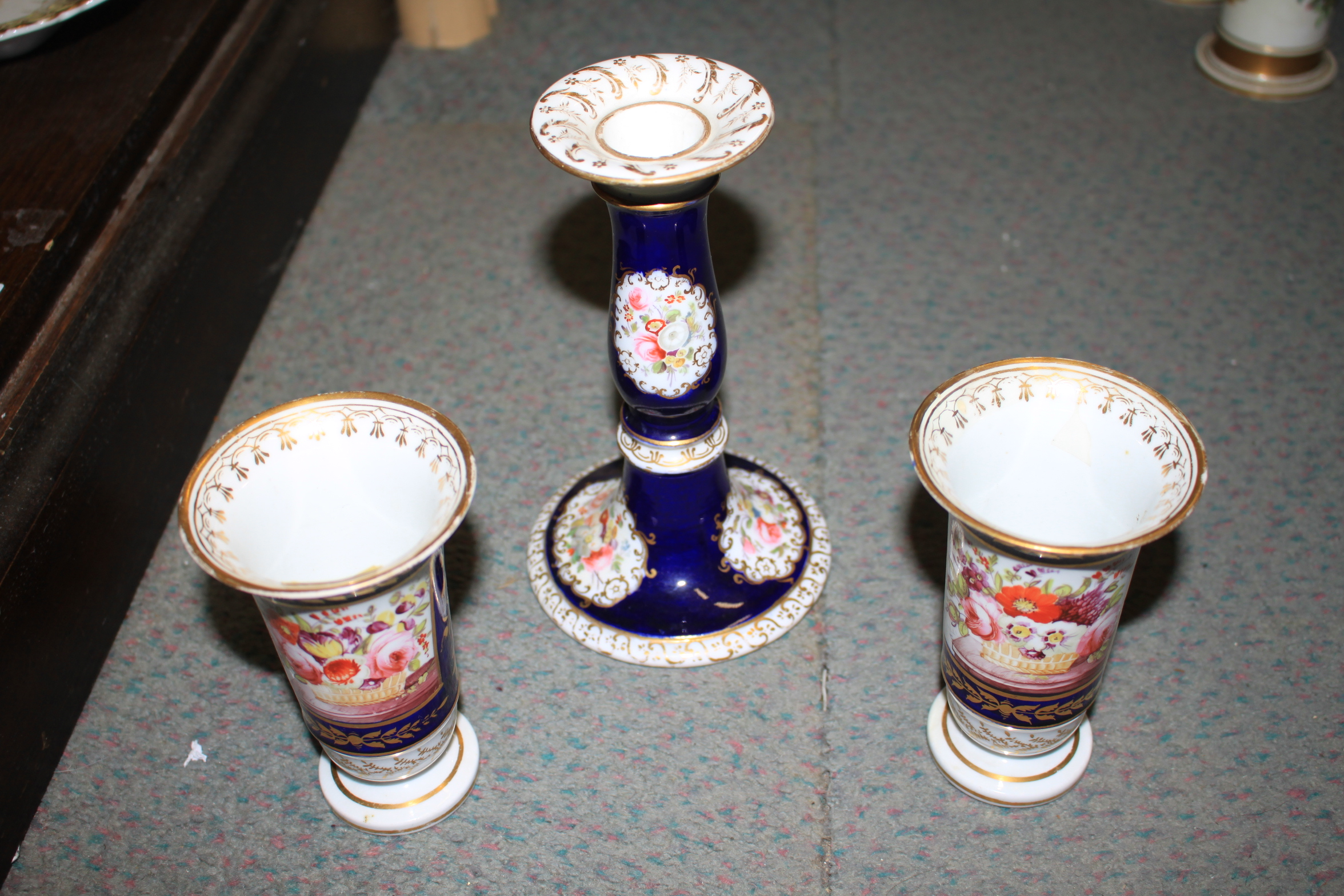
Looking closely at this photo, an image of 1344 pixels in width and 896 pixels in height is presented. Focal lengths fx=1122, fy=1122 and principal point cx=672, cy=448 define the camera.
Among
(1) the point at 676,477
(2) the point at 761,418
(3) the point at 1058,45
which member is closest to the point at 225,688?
(1) the point at 676,477

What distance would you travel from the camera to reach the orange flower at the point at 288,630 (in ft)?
2.46

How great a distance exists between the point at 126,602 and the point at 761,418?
679 mm

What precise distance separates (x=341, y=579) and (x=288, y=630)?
0.08m

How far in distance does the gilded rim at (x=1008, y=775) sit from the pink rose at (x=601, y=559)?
0.33m

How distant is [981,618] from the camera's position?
798mm

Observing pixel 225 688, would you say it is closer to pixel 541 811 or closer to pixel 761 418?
pixel 541 811

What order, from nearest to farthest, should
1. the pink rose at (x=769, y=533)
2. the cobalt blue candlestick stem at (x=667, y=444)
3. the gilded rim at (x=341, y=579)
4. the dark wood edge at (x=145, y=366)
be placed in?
the gilded rim at (x=341, y=579) → the cobalt blue candlestick stem at (x=667, y=444) → the dark wood edge at (x=145, y=366) → the pink rose at (x=769, y=533)

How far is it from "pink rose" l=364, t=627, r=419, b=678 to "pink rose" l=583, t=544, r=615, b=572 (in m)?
0.28

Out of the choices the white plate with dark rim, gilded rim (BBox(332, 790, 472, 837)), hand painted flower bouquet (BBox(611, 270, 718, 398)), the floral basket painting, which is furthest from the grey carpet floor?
the white plate with dark rim

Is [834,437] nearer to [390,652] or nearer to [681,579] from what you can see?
[681,579]

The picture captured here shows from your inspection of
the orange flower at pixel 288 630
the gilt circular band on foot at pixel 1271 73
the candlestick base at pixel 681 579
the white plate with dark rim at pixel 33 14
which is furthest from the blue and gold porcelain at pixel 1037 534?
the gilt circular band on foot at pixel 1271 73

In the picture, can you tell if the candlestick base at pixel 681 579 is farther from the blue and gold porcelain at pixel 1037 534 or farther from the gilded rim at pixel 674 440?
the blue and gold porcelain at pixel 1037 534

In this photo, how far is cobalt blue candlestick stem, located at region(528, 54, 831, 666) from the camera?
0.82 m

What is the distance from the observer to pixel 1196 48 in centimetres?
181
